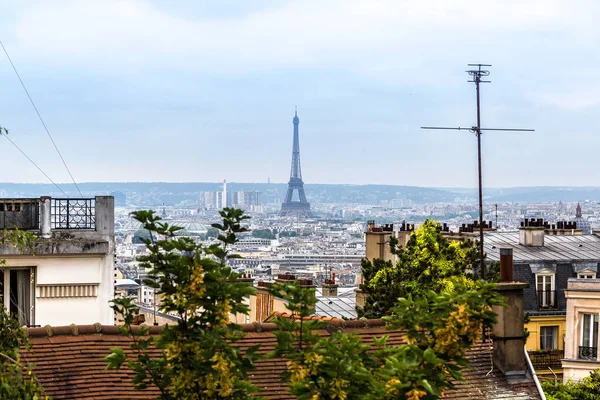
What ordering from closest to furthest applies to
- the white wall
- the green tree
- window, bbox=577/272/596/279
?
the green tree < the white wall < window, bbox=577/272/596/279

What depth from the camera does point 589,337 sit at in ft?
125

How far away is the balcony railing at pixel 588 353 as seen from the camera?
123 ft

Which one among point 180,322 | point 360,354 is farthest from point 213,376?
point 360,354

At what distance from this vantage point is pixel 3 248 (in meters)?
18.4

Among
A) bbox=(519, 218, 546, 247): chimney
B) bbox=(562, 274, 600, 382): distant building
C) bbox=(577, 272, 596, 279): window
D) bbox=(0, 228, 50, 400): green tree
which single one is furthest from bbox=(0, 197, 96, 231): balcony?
bbox=(519, 218, 546, 247): chimney

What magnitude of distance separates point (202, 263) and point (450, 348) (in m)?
1.88

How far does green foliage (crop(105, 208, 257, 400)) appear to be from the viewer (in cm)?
956

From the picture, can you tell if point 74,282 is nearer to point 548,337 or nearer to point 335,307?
point 548,337

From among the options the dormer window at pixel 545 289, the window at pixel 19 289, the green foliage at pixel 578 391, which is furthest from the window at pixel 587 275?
the window at pixel 19 289

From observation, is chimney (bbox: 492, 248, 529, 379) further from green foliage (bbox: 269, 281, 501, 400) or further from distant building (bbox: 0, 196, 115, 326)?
green foliage (bbox: 269, 281, 501, 400)

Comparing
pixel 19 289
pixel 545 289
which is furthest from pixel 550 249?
pixel 19 289

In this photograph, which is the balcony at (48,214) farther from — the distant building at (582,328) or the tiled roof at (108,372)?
the distant building at (582,328)

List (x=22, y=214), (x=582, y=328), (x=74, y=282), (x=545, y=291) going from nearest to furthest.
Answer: (x=74, y=282) → (x=22, y=214) → (x=582, y=328) → (x=545, y=291)

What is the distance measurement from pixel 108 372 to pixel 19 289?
15.3 feet
